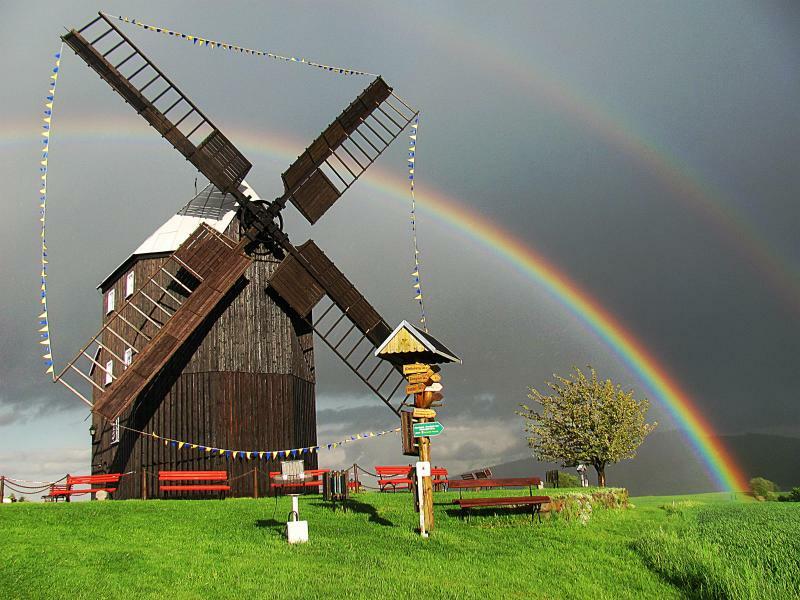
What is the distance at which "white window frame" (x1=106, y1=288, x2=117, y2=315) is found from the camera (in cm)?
2834

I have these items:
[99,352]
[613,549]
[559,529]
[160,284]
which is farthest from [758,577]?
[99,352]

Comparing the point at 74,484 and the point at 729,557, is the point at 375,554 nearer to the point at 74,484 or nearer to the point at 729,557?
the point at 729,557

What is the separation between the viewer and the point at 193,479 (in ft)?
79.8

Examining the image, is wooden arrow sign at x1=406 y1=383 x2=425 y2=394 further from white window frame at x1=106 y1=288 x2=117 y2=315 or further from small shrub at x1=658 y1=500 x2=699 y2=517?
white window frame at x1=106 y1=288 x2=117 y2=315

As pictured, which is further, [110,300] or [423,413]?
[110,300]

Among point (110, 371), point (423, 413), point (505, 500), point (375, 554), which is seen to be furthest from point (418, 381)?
point (110, 371)

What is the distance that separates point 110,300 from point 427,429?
663 inches

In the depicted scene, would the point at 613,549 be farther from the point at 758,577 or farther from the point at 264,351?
the point at 264,351

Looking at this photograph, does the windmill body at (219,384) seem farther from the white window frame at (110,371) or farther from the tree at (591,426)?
the tree at (591,426)

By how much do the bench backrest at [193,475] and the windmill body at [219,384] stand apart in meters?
0.54

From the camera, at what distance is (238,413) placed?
83.3ft

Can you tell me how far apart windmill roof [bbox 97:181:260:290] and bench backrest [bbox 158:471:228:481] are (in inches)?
303

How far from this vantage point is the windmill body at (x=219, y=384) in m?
25.0

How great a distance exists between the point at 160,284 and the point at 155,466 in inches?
242
